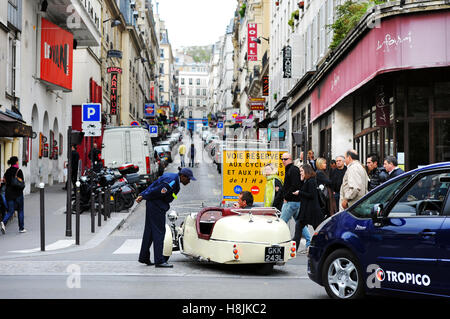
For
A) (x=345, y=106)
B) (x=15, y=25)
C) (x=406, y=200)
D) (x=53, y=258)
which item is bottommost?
(x=53, y=258)

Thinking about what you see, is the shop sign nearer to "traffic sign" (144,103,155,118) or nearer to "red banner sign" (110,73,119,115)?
"red banner sign" (110,73,119,115)

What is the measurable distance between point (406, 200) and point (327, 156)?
20.8 m

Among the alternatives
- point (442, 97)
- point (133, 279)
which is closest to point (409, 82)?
point (442, 97)

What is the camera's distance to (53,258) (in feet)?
39.5

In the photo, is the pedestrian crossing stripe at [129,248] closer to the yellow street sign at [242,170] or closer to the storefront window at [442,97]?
the yellow street sign at [242,170]

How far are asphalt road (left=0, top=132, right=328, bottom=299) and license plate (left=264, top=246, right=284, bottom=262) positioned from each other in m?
0.27

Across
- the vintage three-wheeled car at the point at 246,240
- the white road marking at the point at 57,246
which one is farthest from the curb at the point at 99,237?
the vintage three-wheeled car at the point at 246,240

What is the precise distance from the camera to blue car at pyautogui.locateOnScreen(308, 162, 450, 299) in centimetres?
641

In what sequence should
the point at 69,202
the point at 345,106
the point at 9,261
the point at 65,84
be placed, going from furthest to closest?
the point at 65,84
the point at 345,106
the point at 69,202
the point at 9,261

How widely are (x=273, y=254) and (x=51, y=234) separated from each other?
24.6 feet

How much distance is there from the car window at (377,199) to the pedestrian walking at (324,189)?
7.28 metres

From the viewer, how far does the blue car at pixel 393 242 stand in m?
6.41
